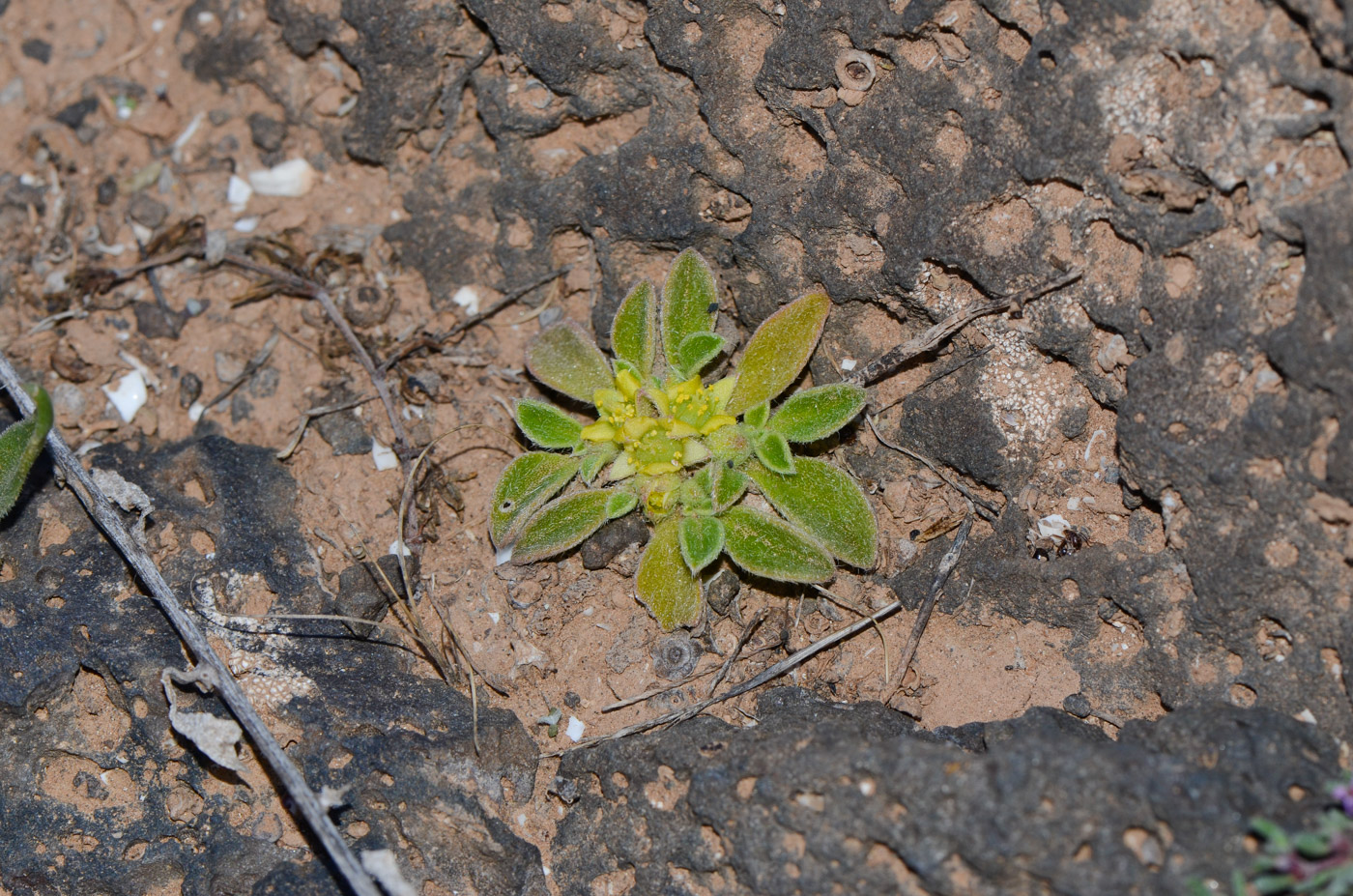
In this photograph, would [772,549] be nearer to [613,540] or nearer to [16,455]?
[613,540]

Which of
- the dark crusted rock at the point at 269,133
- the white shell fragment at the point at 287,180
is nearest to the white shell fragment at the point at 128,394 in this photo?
the white shell fragment at the point at 287,180

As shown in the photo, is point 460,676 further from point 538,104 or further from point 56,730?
point 538,104

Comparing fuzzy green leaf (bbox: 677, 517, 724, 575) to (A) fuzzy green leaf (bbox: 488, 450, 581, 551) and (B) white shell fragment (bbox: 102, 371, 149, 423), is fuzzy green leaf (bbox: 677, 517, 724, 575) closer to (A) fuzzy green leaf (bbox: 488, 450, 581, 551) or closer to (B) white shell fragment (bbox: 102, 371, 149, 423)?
(A) fuzzy green leaf (bbox: 488, 450, 581, 551)

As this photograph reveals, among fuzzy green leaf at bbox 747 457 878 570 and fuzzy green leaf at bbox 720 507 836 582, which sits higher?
fuzzy green leaf at bbox 747 457 878 570

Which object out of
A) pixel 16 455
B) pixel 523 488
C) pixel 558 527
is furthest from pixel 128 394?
pixel 558 527

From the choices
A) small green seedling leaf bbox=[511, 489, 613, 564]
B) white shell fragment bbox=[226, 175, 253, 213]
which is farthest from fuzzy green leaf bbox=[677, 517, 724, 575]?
white shell fragment bbox=[226, 175, 253, 213]

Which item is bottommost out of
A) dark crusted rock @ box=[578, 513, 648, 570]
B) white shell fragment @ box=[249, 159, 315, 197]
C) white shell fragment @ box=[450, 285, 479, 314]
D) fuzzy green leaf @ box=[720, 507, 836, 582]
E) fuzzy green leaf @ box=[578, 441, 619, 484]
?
dark crusted rock @ box=[578, 513, 648, 570]

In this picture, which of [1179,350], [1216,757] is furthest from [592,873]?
[1179,350]
